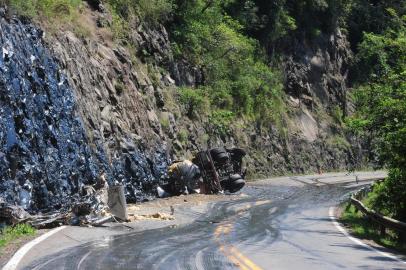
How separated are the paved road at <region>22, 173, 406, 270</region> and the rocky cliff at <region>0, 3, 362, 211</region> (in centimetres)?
412

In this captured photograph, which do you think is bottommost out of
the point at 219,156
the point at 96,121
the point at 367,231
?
the point at 367,231

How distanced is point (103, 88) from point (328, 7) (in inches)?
1642

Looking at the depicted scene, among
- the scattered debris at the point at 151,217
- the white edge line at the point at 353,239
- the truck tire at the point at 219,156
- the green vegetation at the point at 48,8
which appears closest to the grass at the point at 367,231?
the white edge line at the point at 353,239

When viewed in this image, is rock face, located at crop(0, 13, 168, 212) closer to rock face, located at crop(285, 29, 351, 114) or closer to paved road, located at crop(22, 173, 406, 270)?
paved road, located at crop(22, 173, 406, 270)

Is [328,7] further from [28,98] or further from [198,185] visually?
[28,98]

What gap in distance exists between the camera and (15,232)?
42.1 feet

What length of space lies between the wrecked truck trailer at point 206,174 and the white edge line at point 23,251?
43.7 feet

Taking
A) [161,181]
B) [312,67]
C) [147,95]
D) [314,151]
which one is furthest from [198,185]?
[312,67]

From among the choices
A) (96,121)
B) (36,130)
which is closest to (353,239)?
(36,130)

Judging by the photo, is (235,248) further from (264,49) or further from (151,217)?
(264,49)

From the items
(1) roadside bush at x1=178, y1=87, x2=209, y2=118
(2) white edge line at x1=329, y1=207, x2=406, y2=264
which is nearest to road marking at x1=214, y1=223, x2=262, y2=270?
(2) white edge line at x1=329, y1=207, x2=406, y2=264

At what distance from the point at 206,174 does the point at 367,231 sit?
13520mm

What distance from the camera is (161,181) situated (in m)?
27.0

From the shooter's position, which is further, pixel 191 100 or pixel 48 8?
pixel 191 100
